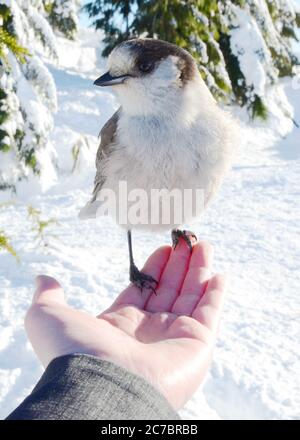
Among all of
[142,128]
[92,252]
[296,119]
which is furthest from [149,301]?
[296,119]

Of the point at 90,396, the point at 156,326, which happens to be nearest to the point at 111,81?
the point at 156,326

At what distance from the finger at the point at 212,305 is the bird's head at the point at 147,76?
636 mm

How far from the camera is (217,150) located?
5.93 feet

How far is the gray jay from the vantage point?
1.73 m

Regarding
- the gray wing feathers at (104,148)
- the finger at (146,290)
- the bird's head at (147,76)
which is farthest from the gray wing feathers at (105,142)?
the finger at (146,290)

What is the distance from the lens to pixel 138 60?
177 cm

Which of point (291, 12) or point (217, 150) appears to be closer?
point (217, 150)

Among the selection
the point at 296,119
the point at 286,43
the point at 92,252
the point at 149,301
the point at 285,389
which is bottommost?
the point at 285,389

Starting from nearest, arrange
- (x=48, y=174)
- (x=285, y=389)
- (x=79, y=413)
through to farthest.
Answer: (x=79, y=413), (x=285, y=389), (x=48, y=174)

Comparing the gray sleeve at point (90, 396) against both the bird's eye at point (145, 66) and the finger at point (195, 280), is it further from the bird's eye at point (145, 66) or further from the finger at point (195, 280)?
the bird's eye at point (145, 66)

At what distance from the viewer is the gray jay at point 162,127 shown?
1734 millimetres

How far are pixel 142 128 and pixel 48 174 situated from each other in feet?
9.53

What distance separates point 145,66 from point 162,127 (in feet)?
0.71

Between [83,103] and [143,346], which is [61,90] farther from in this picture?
[143,346]
